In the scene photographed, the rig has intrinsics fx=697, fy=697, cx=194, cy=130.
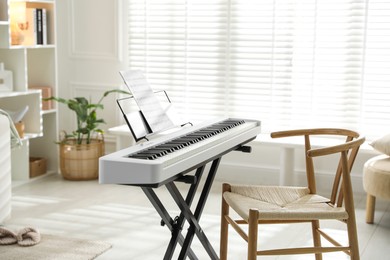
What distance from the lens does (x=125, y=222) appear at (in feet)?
14.8

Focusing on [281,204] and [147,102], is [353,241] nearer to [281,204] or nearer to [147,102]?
[281,204]

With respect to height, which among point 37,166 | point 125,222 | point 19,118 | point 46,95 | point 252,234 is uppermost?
point 46,95

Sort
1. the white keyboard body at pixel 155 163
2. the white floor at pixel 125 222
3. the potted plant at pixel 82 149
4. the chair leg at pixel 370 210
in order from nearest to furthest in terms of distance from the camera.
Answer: the white keyboard body at pixel 155 163, the white floor at pixel 125 222, the chair leg at pixel 370 210, the potted plant at pixel 82 149

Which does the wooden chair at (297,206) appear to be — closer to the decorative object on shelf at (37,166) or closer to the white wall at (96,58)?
the white wall at (96,58)

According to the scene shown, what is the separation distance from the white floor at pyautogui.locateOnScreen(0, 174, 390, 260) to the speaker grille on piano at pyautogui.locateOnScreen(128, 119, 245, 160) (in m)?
0.78

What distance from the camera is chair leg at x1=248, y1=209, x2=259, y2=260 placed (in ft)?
9.51

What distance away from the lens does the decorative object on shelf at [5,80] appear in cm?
524

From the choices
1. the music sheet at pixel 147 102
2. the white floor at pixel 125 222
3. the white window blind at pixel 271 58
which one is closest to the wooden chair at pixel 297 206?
the music sheet at pixel 147 102

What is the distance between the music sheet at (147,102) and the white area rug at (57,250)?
0.97 meters

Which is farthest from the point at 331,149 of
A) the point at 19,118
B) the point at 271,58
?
the point at 19,118

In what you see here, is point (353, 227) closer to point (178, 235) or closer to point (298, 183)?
point (178, 235)

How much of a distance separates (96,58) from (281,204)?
3.23 m

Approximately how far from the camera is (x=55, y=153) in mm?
5910

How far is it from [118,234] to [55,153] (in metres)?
1.87
